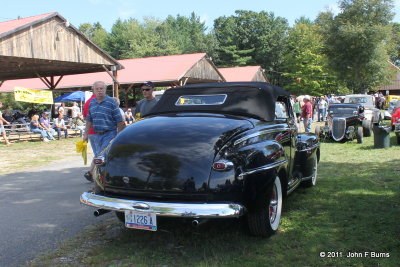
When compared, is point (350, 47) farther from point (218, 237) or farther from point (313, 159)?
point (218, 237)

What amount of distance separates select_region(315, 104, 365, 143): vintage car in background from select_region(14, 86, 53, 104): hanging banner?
1261 centimetres

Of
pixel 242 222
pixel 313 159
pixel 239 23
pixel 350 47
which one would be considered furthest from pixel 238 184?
pixel 239 23

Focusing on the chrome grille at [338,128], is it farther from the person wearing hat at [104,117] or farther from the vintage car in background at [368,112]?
the person wearing hat at [104,117]

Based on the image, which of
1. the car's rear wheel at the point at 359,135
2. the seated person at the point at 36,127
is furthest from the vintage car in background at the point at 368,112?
the seated person at the point at 36,127

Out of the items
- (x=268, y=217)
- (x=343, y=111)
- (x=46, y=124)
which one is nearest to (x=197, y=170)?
(x=268, y=217)

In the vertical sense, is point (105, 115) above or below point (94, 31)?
below

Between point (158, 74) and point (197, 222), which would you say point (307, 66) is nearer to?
point (158, 74)

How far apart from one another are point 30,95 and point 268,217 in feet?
52.3

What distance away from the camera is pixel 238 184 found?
3.30m

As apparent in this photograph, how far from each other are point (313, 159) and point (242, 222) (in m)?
2.48

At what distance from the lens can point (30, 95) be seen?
16.9 meters

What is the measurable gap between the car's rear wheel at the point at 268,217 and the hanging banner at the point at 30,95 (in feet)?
48.4

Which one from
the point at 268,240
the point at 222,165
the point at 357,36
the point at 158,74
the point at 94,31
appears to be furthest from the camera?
the point at 94,31

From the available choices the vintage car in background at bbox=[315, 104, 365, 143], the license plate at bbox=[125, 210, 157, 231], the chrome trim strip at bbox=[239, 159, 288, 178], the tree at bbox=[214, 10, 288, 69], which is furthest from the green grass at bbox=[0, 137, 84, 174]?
the tree at bbox=[214, 10, 288, 69]
